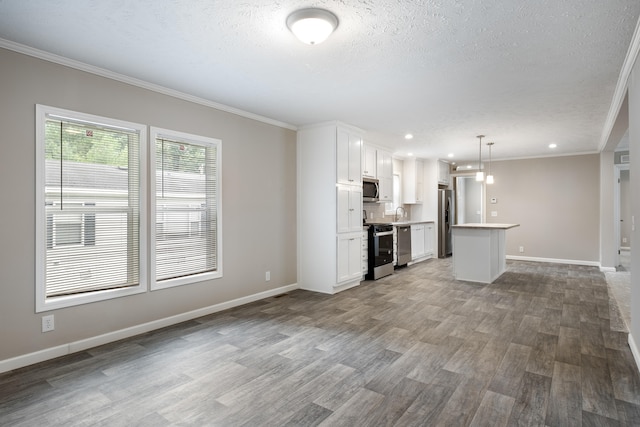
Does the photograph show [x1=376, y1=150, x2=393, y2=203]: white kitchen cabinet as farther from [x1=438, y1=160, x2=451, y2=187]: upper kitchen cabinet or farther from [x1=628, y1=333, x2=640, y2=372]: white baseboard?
[x1=628, y1=333, x2=640, y2=372]: white baseboard

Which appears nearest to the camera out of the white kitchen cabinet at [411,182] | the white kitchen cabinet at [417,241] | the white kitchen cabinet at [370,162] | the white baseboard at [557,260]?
the white kitchen cabinet at [370,162]

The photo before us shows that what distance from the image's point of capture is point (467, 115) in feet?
14.9

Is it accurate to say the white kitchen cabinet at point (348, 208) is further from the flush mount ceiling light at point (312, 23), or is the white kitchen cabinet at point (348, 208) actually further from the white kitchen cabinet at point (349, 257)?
the flush mount ceiling light at point (312, 23)

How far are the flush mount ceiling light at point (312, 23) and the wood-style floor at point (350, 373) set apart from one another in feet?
7.98

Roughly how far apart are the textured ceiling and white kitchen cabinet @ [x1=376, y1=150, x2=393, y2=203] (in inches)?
92.6

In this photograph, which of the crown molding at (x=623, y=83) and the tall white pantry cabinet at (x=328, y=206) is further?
the tall white pantry cabinet at (x=328, y=206)

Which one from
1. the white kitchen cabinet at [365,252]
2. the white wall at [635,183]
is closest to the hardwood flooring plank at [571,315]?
the white wall at [635,183]

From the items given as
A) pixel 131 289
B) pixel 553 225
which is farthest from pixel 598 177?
pixel 131 289

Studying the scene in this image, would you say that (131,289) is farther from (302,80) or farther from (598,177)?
(598,177)

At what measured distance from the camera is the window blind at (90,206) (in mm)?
2895

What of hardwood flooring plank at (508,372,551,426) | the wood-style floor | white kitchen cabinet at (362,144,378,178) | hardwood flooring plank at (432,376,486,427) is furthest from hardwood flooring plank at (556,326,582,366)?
white kitchen cabinet at (362,144,378,178)

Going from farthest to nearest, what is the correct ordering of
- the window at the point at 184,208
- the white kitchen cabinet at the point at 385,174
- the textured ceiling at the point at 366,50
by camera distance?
1. the white kitchen cabinet at the point at 385,174
2. the window at the point at 184,208
3. the textured ceiling at the point at 366,50

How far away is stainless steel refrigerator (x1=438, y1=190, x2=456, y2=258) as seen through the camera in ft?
27.9

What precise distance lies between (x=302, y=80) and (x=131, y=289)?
8.76 feet
